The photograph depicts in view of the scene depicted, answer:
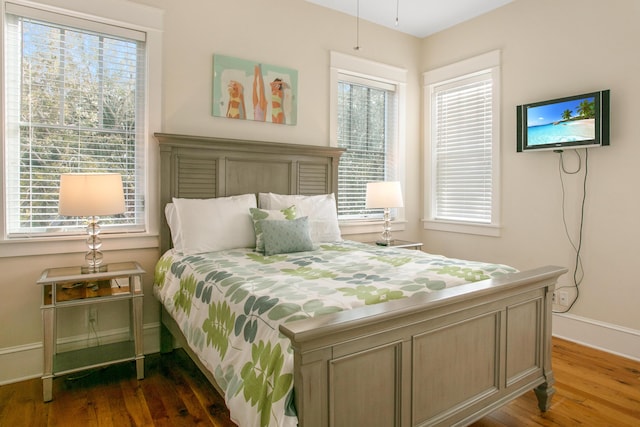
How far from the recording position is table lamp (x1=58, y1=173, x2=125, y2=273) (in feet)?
7.81

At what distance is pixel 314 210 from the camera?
11.0 feet

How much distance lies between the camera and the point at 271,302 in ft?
5.19

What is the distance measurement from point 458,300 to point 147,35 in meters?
2.77

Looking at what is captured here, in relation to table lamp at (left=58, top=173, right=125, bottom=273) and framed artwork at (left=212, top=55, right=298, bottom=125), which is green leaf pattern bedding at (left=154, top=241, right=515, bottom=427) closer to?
table lamp at (left=58, top=173, right=125, bottom=273)

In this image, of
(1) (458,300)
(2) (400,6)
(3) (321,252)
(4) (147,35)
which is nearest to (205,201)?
(3) (321,252)

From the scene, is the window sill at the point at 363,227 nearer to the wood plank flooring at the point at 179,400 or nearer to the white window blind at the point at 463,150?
the white window blind at the point at 463,150

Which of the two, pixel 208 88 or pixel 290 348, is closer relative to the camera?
pixel 290 348

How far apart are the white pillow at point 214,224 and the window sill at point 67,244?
39 cm

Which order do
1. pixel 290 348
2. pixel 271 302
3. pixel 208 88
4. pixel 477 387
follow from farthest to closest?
pixel 208 88 → pixel 477 387 → pixel 271 302 → pixel 290 348

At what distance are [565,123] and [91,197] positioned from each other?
3.41m

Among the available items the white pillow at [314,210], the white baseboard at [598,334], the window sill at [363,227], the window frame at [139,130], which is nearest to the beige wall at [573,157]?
the white baseboard at [598,334]

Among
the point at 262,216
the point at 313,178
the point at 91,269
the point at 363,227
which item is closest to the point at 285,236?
the point at 262,216

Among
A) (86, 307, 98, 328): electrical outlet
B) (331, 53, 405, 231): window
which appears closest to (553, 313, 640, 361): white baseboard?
(331, 53, 405, 231): window

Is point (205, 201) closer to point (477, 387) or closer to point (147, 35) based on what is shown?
point (147, 35)
